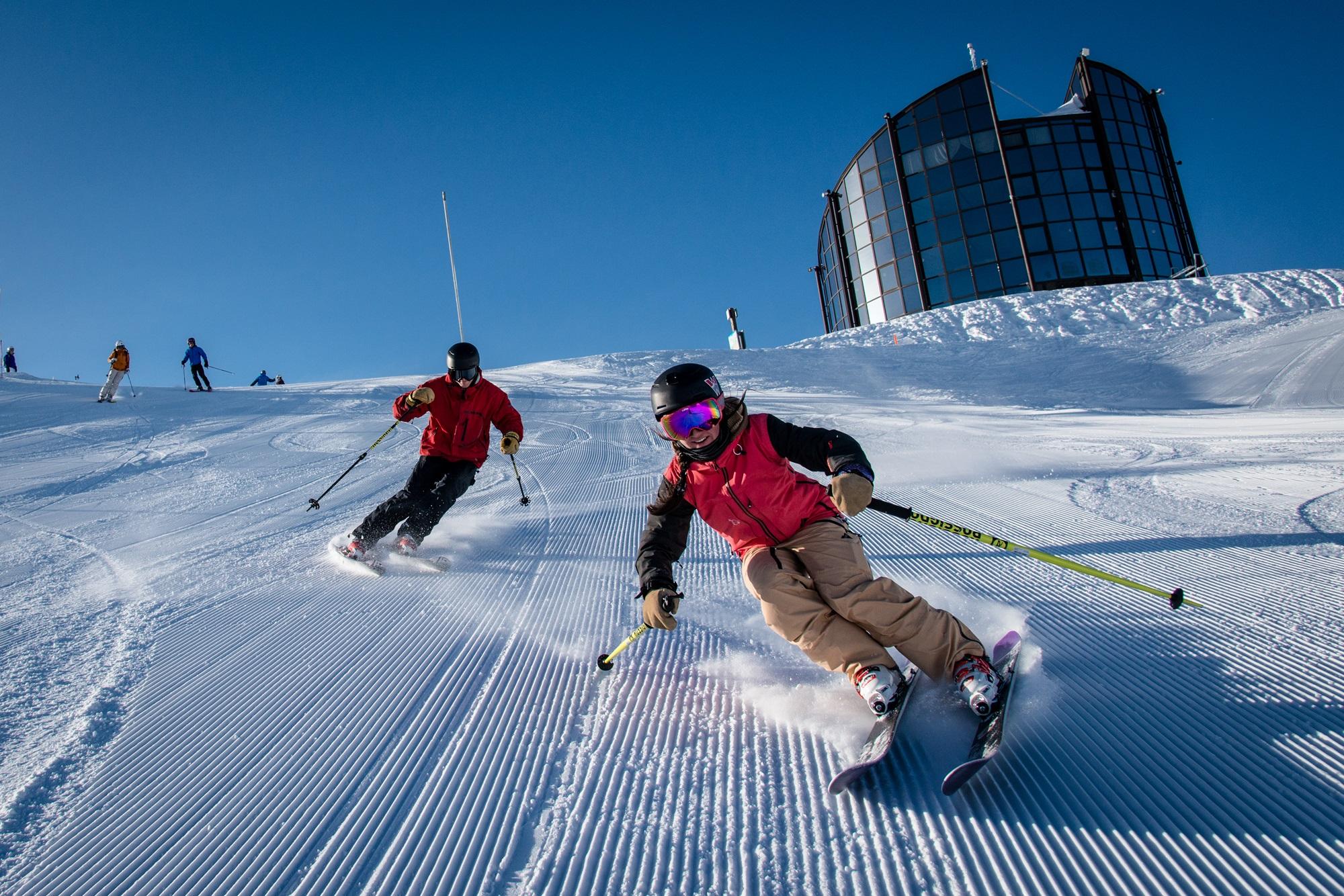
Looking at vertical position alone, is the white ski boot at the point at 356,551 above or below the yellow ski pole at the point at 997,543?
above

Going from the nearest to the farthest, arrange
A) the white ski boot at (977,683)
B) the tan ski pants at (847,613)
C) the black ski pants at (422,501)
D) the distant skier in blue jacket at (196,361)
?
the white ski boot at (977,683) < the tan ski pants at (847,613) < the black ski pants at (422,501) < the distant skier in blue jacket at (196,361)

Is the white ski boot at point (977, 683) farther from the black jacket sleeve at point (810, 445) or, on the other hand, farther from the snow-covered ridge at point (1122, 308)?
the snow-covered ridge at point (1122, 308)

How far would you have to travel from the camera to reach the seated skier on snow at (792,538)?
2.41 m

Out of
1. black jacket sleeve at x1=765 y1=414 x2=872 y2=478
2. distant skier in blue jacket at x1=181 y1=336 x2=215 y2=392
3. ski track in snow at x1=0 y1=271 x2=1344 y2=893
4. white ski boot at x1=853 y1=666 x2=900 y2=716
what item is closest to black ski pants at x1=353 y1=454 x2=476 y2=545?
ski track in snow at x1=0 y1=271 x2=1344 y2=893

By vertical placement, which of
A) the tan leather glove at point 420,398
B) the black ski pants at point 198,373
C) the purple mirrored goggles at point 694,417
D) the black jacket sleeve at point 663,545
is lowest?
the black jacket sleeve at point 663,545

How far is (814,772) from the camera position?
206cm

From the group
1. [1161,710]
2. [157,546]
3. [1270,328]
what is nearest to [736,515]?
[1161,710]

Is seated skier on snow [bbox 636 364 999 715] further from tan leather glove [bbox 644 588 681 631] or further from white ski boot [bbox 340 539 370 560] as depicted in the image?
white ski boot [bbox 340 539 370 560]

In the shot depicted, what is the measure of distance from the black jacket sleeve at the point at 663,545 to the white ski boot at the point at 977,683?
3.50ft

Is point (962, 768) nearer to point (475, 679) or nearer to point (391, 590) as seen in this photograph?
point (475, 679)

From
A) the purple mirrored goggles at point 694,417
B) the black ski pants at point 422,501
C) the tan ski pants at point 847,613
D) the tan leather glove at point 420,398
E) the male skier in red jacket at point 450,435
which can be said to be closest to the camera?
the tan ski pants at point 847,613

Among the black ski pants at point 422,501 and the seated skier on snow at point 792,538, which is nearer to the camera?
the seated skier on snow at point 792,538

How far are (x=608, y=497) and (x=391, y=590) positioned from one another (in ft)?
9.67

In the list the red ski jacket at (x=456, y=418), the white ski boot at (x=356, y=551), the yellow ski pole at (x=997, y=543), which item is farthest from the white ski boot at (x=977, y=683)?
the white ski boot at (x=356, y=551)
